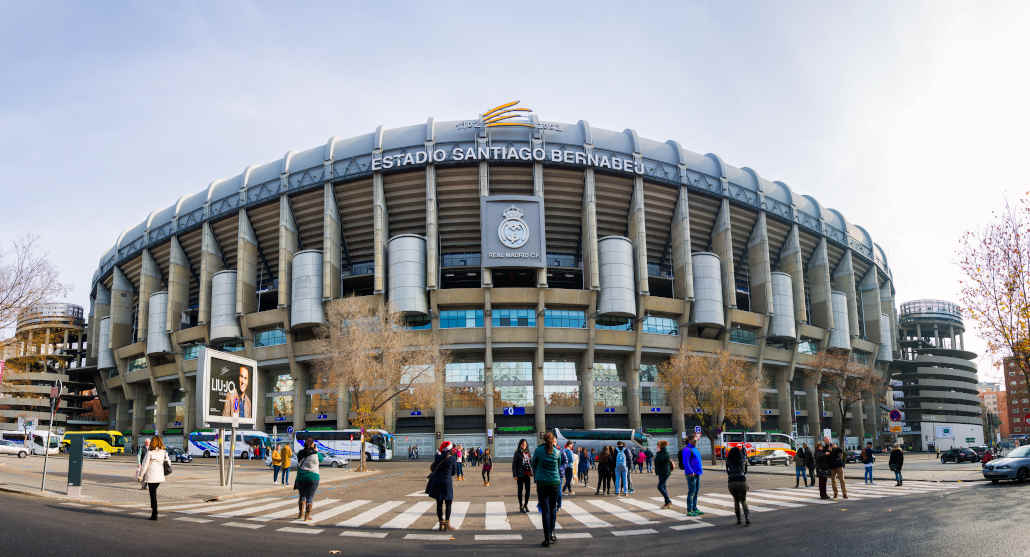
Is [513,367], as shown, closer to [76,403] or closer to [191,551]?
[191,551]

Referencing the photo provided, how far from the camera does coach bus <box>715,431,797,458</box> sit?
49.2 m

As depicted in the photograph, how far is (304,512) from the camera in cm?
1505

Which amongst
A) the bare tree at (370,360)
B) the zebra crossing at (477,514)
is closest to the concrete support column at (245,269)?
the bare tree at (370,360)

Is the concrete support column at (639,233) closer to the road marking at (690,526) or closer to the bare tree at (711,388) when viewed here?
the bare tree at (711,388)

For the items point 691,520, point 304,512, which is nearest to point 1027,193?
point 691,520

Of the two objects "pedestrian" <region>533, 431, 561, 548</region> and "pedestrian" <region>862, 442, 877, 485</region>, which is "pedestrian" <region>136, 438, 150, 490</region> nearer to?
"pedestrian" <region>533, 431, 561, 548</region>

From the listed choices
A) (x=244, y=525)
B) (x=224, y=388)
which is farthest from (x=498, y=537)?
(x=224, y=388)

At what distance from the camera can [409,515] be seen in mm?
15547

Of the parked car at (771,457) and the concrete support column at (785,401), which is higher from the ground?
the concrete support column at (785,401)

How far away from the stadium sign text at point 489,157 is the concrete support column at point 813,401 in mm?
34235

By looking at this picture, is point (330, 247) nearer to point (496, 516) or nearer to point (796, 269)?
point (796, 269)

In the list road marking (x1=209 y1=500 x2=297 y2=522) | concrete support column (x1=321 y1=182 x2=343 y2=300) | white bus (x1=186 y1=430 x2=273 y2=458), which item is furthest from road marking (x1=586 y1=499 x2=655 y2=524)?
white bus (x1=186 y1=430 x2=273 y2=458)

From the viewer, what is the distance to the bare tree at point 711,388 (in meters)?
52.4

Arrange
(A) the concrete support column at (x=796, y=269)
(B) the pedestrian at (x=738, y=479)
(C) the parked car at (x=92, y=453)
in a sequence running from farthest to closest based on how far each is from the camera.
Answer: (A) the concrete support column at (x=796, y=269) → (C) the parked car at (x=92, y=453) → (B) the pedestrian at (x=738, y=479)
